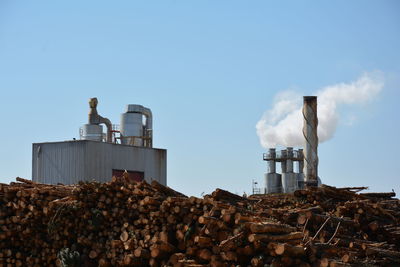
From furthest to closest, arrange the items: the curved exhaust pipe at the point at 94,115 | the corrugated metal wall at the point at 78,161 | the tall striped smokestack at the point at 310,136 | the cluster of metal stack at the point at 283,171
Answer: the cluster of metal stack at the point at 283,171, the curved exhaust pipe at the point at 94,115, the tall striped smokestack at the point at 310,136, the corrugated metal wall at the point at 78,161

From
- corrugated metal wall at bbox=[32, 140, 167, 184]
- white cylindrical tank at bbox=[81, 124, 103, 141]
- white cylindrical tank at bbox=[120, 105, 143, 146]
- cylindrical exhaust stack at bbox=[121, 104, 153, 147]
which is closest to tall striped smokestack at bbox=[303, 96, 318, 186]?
cylindrical exhaust stack at bbox=[121, 104, 153, 147]

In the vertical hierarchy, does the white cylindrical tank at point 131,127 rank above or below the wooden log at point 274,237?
above

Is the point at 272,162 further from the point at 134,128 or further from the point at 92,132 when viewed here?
the point at 92,132

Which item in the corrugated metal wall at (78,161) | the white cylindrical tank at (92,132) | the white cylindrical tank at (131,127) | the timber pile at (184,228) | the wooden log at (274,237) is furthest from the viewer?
the white cylindrical tank at (131,127)

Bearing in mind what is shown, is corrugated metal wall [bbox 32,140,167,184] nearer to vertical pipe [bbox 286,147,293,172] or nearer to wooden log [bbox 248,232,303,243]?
wooden log [bbox 248,232,303,243]

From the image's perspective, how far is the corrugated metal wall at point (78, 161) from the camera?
2283 cm

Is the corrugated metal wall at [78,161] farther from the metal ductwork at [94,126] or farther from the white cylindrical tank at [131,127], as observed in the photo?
the white cylindrical tank at [131,127]

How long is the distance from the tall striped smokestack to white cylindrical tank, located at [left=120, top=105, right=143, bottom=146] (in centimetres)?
745

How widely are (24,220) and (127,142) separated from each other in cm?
1607

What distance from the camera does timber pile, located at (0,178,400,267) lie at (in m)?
8.91

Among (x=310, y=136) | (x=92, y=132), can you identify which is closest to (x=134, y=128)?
(x=92, y=132)

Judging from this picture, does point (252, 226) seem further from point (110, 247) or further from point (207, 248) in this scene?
point (110, 247)

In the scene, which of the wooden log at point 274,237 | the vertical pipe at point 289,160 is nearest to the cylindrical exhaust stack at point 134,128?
the wooden log at point 274,237

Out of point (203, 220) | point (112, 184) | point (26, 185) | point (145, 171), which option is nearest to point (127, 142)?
point (145, 171)
